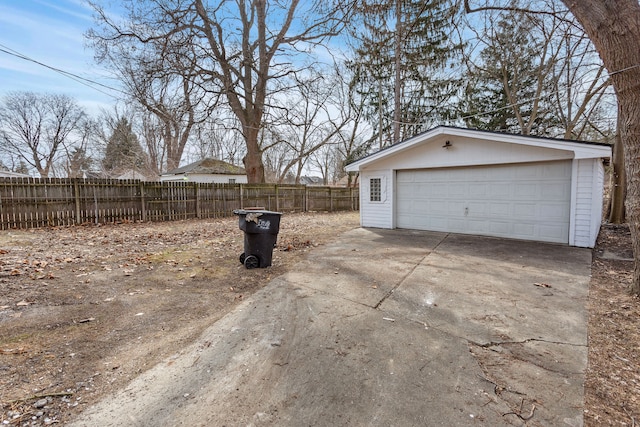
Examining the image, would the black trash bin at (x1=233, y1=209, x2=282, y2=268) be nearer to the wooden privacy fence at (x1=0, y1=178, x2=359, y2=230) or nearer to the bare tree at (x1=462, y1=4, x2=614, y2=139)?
the wooden privacy fence at (x1=0, y1=178, x2=359, y2=230)

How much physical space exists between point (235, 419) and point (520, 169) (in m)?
8.03

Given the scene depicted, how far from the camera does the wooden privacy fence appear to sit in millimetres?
8312

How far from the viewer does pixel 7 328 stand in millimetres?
2703

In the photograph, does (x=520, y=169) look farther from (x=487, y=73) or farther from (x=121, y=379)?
(x=487, y=73)

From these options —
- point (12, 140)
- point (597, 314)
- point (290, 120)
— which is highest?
point (12, 140)

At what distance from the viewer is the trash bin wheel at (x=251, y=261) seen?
4.77m

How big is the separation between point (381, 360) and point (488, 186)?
22.5 feet

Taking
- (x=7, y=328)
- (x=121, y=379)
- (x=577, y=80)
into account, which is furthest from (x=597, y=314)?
(x=577, y=80)

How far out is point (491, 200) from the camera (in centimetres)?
761

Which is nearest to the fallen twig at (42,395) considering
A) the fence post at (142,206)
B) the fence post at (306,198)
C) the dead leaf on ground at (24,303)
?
the dead leaf on ground at (24,303)

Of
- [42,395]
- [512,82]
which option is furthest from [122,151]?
[42,395]

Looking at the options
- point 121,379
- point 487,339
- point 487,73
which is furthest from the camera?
point 487,73

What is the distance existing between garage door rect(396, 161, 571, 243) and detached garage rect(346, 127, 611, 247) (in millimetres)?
19

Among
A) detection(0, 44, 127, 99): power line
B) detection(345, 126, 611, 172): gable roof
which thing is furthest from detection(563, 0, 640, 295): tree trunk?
detection(0, 44, 127, 99): power line
